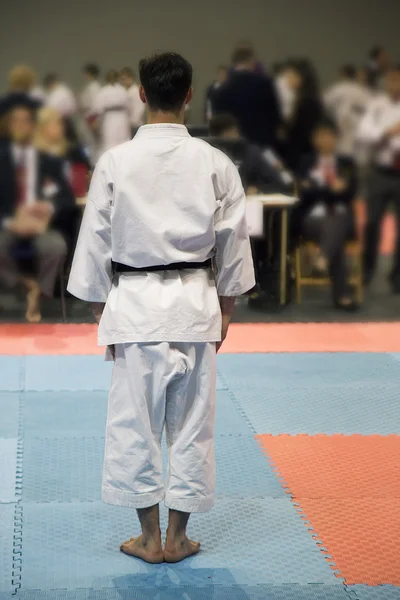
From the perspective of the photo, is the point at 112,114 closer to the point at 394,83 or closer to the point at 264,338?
the point at 394,83

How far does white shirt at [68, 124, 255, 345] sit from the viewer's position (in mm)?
2705

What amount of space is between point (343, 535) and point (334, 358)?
2731mm

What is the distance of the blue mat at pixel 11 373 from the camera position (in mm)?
5098

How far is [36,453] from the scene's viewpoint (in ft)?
13.1

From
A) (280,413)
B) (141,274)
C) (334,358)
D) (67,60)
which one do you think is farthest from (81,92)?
(141,274)

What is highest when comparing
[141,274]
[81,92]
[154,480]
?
[141,274]

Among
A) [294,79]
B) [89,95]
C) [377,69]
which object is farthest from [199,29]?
[294,79]

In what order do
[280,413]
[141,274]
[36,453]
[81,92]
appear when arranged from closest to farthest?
[141,274]
[36,453]
[280,413]
[81,92]

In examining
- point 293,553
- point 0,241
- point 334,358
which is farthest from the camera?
point 0,241

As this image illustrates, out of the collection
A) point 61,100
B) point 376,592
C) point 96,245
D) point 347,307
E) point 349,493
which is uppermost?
point 96,245

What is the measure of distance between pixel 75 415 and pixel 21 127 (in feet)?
9.85

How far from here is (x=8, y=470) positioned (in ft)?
12.4

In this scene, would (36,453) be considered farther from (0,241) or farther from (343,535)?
(0,241)

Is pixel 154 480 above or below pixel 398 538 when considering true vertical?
above
